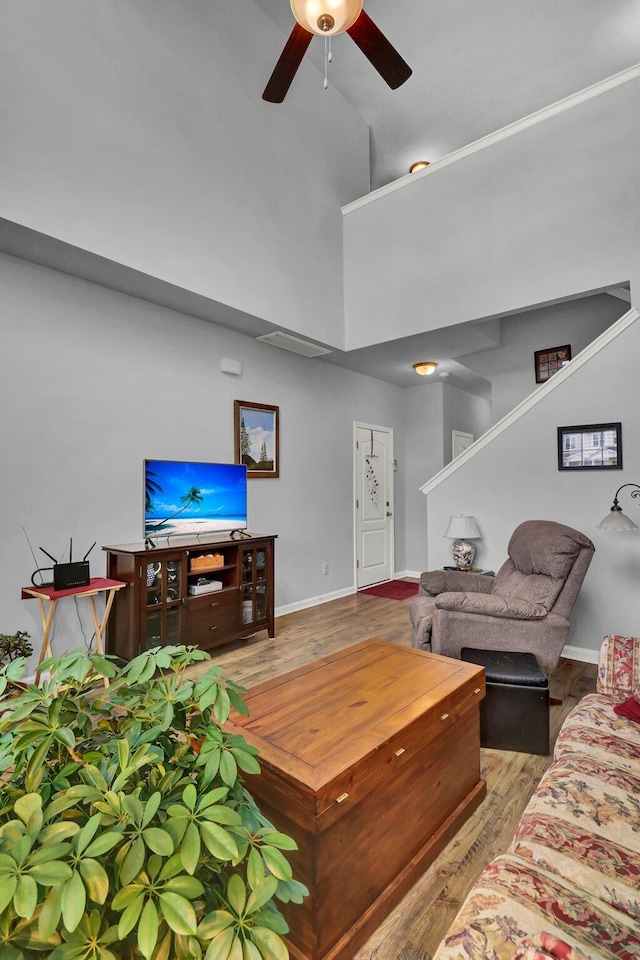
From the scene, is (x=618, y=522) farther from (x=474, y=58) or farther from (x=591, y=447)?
(x=474, y=58)

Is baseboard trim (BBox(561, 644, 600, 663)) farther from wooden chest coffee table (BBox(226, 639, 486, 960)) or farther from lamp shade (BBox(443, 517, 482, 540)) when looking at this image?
wooden chest coffee table (BBox(226, 639, 486, 960))

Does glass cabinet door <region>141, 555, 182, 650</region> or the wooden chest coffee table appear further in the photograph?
glass cabinet door <region>141, 555, 182, 650</region>

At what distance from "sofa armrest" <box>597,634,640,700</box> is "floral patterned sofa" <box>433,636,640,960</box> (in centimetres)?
19

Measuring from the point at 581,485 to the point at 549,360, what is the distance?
7.85 feet

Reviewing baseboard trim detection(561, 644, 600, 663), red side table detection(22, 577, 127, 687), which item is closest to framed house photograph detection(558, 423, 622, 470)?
baseboard trim detection(561, 644, 600, 663)

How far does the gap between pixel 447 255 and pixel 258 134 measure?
6.30 feet

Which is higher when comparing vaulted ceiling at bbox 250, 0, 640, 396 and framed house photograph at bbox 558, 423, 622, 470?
vaulted ceiling at bbox 250, 0, 640, 396

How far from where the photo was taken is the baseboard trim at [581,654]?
11.7ft

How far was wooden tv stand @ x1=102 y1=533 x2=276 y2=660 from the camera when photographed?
3.31 metres

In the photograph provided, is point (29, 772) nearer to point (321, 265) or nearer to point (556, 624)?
point (556, 624)

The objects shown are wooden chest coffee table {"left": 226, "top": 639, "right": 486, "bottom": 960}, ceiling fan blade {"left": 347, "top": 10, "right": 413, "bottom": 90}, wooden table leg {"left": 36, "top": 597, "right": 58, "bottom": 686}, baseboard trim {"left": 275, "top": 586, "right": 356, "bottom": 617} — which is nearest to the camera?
wooden chest coffee table {"left": 226, "top": 639, "right": 486, "bottom": 960}

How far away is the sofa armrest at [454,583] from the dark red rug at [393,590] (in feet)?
6.67

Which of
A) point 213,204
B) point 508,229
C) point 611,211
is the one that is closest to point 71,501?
point 213,204

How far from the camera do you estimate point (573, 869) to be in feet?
3.47
